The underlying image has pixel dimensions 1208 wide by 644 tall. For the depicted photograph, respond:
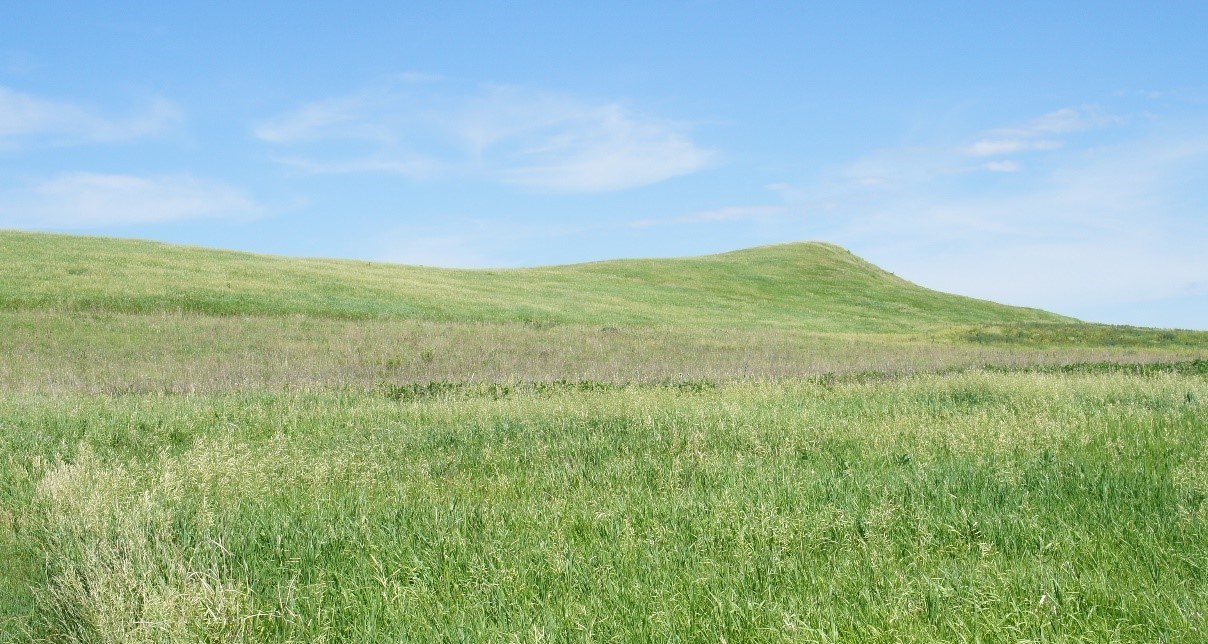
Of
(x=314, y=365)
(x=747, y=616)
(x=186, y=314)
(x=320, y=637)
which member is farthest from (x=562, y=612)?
(x=186, y=314)

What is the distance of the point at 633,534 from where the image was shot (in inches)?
201

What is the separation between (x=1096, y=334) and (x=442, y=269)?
43.1 meters

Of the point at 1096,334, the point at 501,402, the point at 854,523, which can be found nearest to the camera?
the point at 854,523

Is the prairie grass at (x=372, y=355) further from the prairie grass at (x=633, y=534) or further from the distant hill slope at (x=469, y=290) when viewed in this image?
the prairie grass at (x=633, y=534)

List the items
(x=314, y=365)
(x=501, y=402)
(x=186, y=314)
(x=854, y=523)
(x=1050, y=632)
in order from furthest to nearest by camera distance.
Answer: (x=186, y=314), (x=314, y=365), (x=501, y=402), (x=854, y=523), (x=1050, y=632)

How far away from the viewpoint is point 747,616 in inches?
153

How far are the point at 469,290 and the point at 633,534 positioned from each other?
4392 cm

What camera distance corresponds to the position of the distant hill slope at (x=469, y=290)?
34.0 meters

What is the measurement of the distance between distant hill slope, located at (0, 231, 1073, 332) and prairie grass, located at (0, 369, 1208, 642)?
2685 centimetres

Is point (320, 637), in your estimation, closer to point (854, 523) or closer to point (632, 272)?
point (854, 523)

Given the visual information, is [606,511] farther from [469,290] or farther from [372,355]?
[469,290]

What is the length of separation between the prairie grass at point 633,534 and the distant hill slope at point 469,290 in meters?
26.8

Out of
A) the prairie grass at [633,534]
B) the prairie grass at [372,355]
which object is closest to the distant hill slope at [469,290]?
the prairie grass at [372,355]

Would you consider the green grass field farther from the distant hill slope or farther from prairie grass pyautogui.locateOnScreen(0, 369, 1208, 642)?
the distant hill slope
